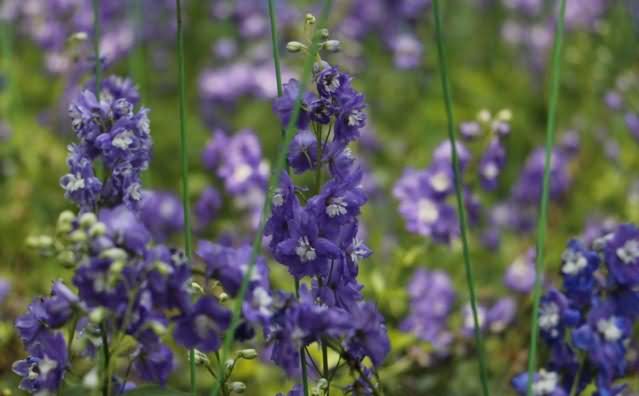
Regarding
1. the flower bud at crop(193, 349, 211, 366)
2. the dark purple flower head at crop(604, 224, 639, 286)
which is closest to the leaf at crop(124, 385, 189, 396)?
the flower bud at crop(193, 349, 211, 366)

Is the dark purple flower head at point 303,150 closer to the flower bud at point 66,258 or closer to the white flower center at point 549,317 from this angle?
the flower bud at point 66,258

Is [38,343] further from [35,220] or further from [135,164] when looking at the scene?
[35,220]

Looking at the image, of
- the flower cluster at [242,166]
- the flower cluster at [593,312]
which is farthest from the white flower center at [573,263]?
the flower cluster at [242,166]

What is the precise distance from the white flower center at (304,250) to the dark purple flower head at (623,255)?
79 cm

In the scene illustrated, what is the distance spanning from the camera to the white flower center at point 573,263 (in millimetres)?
2242

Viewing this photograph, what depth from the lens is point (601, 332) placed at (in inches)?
89.0

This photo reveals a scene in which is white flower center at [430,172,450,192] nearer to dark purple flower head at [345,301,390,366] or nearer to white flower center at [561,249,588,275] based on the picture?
white flower center at [561,249,588,275]

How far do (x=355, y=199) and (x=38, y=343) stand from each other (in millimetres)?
607

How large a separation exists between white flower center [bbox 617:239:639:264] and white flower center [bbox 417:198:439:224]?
92 centimetres

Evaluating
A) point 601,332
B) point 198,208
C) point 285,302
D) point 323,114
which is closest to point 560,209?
point 198,208

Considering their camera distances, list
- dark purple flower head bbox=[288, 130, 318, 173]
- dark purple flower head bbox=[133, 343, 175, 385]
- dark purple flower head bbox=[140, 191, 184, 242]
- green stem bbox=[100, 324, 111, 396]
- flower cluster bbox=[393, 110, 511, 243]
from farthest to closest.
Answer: dark purple flower head bbox=[140, 191, 184, 242] < flower cluster bbox=[393, 110, 511, 243] < dark purple flower head bbox=[288, 130, 318, 173] < dark purple flower head bbox=[133, 343, 175, 385] < green stem bbox=[100, 324, 111, 396]

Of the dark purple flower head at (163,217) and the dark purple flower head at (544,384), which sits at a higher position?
the dark purple flower head at (163,217)

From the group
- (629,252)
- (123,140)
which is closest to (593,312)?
(629,252)

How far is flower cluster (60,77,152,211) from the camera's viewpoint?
1.76 meters
